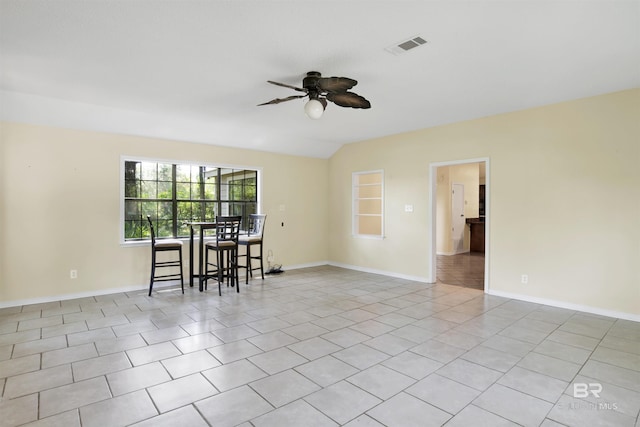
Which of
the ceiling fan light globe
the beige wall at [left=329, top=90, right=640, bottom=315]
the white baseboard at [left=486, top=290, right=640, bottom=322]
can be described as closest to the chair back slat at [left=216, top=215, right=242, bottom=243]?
the ceiling fan light globe

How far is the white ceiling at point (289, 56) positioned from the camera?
7.47 feet

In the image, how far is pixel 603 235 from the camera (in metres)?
3.97

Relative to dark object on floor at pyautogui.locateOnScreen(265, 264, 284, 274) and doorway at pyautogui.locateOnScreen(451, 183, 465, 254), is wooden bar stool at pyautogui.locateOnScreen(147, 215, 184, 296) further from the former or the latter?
doorway at pyautogui.locateOnScreen(451, 183, 465, 254)

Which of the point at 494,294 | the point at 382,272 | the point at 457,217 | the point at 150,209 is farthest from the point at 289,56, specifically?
the point at 457,217

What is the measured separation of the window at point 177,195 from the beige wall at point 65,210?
176mm

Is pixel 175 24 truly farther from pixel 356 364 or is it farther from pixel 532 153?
pixel 532 153

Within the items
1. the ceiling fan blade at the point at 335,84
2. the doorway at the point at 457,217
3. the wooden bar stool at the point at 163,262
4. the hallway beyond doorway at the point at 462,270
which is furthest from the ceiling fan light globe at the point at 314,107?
the doorway at the point at 457,217

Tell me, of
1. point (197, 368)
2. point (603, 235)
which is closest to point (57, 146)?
point (197, 368)

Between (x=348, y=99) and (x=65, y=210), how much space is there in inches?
160

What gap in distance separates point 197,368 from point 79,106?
3678mm

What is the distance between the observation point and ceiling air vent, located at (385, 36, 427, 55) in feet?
8.73

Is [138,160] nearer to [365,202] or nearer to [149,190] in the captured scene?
[149,190]

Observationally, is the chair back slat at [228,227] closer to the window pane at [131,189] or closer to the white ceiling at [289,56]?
the window pane at [131,189]

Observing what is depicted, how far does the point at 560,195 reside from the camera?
4.28 metres
